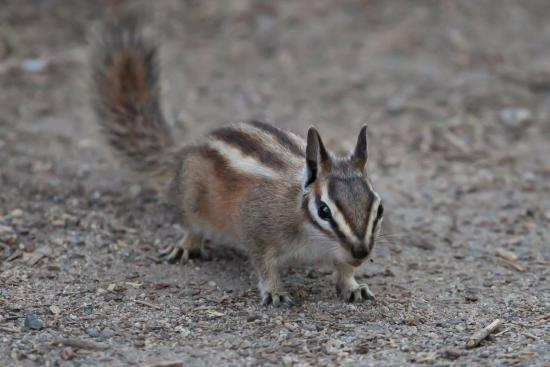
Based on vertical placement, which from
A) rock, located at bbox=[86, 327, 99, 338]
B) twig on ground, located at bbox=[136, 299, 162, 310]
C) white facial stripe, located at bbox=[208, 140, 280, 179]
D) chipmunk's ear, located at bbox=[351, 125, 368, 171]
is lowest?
rock, located at bbox=[86, 327, 99, 338]

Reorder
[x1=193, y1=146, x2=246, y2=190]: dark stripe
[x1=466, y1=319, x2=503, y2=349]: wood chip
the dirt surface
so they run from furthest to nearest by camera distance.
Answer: [x1=193, y1=146, x2=246, y2=190]: dark stripe → the dirt surface → [x1=466, y1=319, x2=503, y2=349]: wood chip

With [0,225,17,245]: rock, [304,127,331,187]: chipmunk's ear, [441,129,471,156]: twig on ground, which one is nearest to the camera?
[304,127,331,187]: chipmunk's ear

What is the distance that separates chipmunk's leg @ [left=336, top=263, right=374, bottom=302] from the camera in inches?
195

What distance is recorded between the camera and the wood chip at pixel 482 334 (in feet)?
14.2

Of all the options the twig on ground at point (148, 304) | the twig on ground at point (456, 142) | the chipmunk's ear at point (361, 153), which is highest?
the chipmunk's ear at point (361, 153)

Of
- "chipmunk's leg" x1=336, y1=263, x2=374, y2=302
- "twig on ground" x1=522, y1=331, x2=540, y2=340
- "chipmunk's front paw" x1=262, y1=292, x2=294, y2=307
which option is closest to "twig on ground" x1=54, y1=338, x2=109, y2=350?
"chipmunk's front paw" x1=262, y1=292, x2=294, y2=307

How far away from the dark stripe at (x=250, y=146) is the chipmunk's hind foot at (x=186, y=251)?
702mm

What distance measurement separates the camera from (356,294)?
195 inches

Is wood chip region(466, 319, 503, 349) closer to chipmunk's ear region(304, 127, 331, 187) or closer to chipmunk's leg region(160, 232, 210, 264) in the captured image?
chipmunk's ear region(304, 127, 331, 187)

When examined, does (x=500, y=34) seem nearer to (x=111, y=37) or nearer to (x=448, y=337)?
(x=111, y=37)

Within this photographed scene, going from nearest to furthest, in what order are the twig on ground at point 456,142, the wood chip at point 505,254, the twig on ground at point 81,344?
the twig on ground at point 81,344, the wood chip at point 505,254, the twig on ground at point 456,142

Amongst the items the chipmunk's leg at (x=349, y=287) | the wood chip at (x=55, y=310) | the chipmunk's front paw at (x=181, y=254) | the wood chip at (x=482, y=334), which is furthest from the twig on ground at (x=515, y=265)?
the wood chip at (x=55, y=310)

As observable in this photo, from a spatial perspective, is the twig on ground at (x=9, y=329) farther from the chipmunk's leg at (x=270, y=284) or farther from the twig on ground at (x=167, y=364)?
the chipmunk's leg at (x=270, y=284)

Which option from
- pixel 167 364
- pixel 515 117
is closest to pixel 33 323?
pixel 167 364
